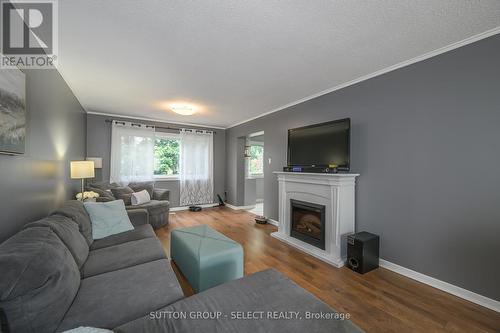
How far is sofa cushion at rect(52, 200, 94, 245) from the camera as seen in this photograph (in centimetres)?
190

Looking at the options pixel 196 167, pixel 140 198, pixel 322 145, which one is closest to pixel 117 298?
pixel 322 145

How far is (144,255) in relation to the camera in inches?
73.4

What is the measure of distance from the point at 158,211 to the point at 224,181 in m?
2.63

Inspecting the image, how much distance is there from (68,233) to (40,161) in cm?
98

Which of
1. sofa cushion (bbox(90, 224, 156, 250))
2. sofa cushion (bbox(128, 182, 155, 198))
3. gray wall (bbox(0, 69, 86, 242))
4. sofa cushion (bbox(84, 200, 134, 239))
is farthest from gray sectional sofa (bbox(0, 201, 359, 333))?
sofa cushion (bbox(128, 182, 155, 198))

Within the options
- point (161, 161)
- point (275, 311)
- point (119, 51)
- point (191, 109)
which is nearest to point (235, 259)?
point (275, 311)

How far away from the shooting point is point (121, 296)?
4.13ft

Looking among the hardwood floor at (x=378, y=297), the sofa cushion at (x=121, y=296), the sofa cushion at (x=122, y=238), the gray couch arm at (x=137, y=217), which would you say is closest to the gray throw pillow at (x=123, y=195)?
the gray couch arm at (x=137, y=217)

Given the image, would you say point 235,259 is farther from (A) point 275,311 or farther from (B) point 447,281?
(B) point 447,281

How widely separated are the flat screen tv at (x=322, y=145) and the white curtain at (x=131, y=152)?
3.64 m

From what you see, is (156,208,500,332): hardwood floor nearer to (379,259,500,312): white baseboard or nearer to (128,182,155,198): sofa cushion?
(379,259,500,312): white baseboard

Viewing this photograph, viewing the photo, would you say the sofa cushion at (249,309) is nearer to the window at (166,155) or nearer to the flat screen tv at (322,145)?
the flat screen tv at (322,145)

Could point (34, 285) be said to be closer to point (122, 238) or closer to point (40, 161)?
point (122, 238)

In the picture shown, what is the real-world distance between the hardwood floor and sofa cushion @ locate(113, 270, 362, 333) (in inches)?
36.0
